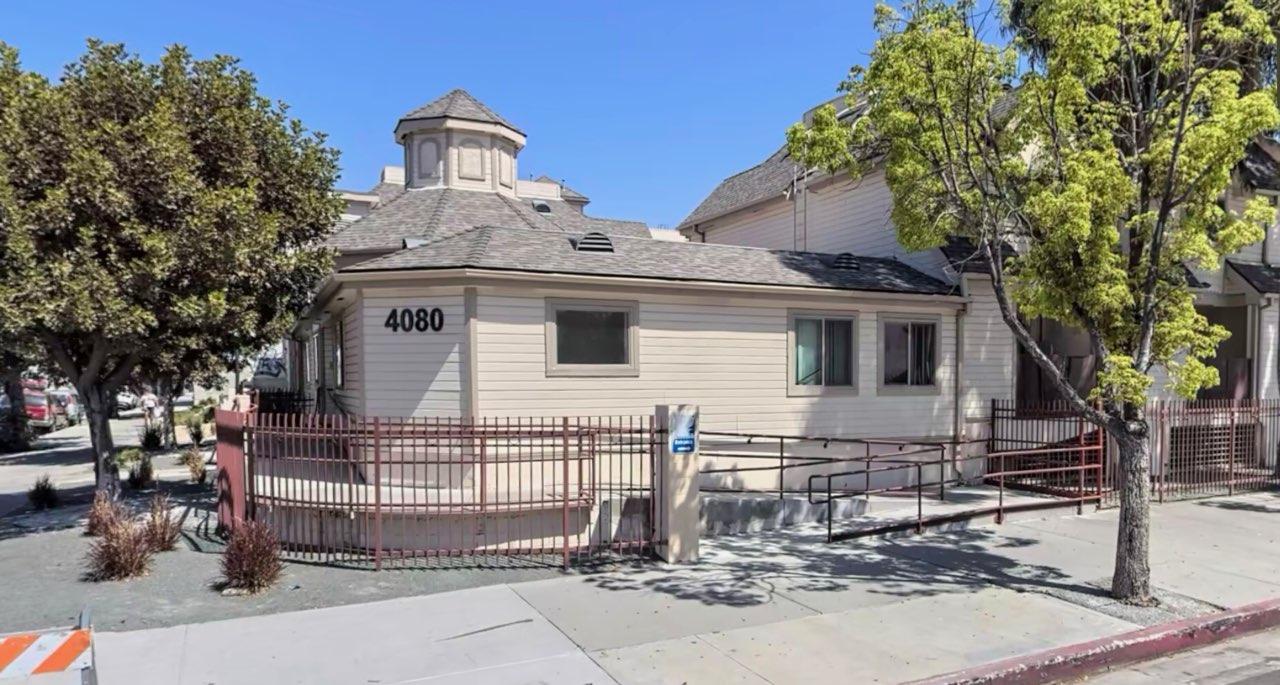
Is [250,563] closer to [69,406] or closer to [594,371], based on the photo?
[594,371]

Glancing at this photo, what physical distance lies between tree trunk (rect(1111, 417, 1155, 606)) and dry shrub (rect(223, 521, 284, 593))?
794 cm

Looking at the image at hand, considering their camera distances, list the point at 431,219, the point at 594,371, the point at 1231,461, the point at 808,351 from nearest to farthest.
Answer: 1. the point at 594,371
2. the point at 808,351
3. the point at 1231,461
4. the point at 431,219

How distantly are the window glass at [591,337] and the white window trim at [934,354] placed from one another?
15.3 feet

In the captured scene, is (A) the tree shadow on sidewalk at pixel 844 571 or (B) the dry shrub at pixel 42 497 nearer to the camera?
(A) the tree shadow on sidewalk at pixel 844 571

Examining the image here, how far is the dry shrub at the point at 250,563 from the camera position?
710 cm

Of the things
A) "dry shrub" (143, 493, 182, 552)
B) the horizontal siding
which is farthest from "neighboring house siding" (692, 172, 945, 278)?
"dry shrub" (143, 493, 182, 552)

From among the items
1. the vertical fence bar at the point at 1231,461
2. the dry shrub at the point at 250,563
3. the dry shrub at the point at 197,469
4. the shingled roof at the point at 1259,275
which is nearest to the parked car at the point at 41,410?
the dry shrub at the point at 197,469

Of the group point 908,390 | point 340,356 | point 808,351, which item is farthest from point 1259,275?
point 340,356

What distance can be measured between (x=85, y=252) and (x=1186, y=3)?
11570 mm

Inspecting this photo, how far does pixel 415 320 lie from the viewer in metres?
10.3

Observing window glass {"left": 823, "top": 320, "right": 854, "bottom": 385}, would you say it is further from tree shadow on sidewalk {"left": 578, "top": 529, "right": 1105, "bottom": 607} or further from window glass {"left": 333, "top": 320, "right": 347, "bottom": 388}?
window glass {"left": 333, "top": 320, "right": 347, "bottom": 388}

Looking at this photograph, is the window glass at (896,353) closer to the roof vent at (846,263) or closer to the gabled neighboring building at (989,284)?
the gabled neighboring building at (989,284)

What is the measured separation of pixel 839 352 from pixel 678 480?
18.5ft

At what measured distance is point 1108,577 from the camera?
7.83m
